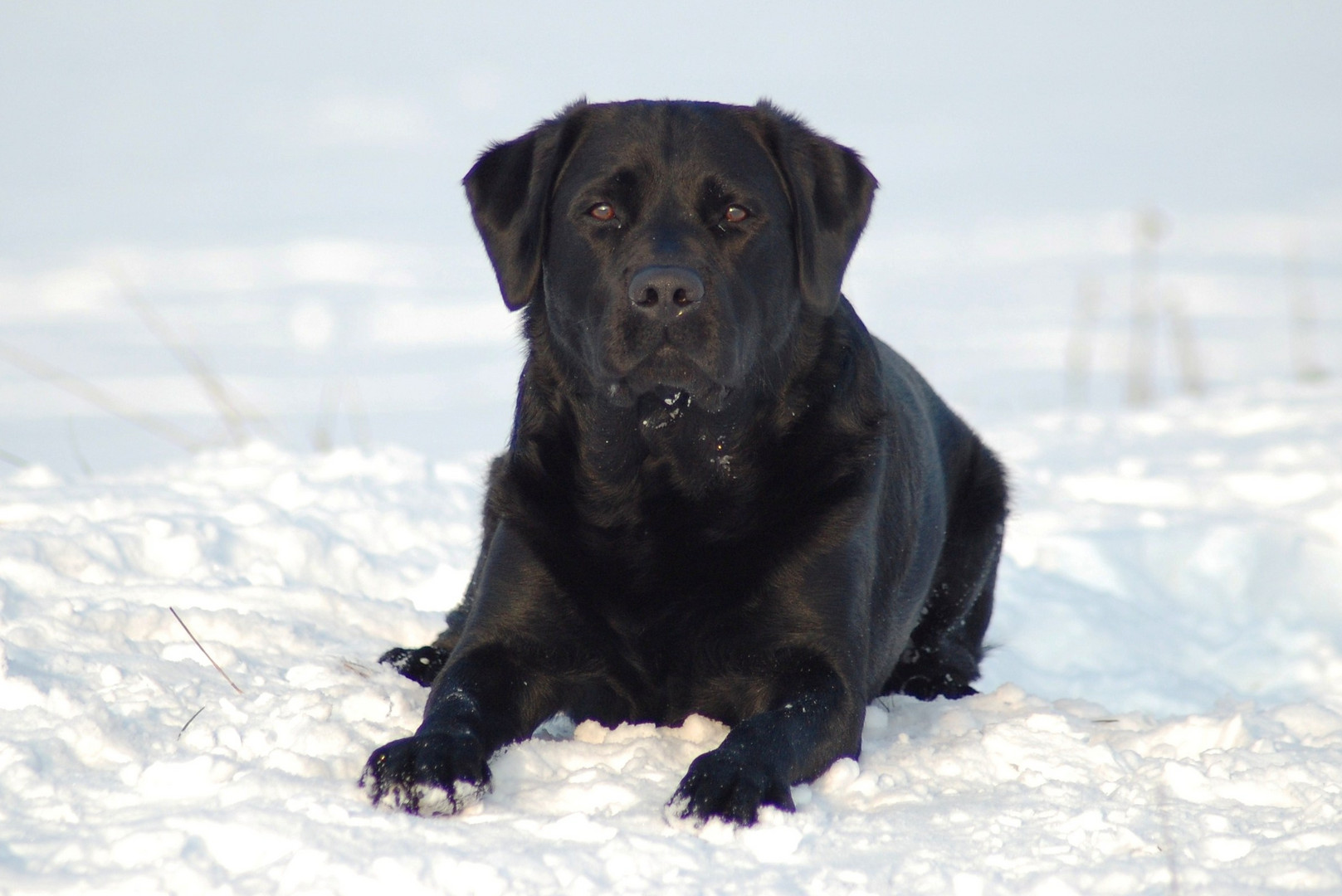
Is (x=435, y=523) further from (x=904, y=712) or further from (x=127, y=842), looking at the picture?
(x=127, y=842)

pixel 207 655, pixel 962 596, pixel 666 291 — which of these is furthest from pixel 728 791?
pixel 962 596

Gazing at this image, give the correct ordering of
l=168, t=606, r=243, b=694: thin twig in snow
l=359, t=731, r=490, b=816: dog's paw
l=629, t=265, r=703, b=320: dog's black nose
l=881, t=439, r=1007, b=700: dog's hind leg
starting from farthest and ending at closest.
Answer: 1. l=881, t=439, r=1007, b=700: dog's hind leg
2. l=168, t=606, r=243, b=694: thin twig in snow
3. l=629, t=265, r=703, b=320: dog's black nose
4. l=359, t=731, r=490, b=816: dog's paw

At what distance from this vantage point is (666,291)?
3.26 meters

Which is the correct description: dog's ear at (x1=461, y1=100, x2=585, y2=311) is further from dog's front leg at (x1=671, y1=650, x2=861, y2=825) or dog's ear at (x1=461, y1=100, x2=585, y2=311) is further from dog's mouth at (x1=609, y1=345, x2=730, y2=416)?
dog's front leg at (x1=671, y1=650, x2=861, y2=825)

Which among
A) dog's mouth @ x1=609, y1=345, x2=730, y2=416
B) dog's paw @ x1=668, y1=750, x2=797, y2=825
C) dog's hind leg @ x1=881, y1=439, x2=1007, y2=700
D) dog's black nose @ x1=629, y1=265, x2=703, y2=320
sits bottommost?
dog's hind leg @ x1=881, y1=439, x2=1007, y2=700

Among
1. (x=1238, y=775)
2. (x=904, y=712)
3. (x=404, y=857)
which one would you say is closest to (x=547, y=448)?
(x=904, y=712)

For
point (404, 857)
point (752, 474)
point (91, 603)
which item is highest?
point (752, 474)

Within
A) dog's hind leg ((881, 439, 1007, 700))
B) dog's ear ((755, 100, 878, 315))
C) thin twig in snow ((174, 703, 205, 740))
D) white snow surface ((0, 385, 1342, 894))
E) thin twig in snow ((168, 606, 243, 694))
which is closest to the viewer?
white snow surface ((0, 385, 1342, 894))

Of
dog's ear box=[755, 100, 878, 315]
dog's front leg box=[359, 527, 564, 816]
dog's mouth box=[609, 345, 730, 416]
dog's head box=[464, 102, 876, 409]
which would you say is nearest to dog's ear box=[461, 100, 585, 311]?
dog's head box=[464, 102, 876, 409]

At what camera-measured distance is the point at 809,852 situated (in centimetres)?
257

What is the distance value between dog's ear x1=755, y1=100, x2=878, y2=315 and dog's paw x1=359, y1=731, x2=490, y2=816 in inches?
58.5

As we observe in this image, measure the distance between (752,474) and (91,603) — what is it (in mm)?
1910

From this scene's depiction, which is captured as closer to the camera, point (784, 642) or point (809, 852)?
point (809, 852)

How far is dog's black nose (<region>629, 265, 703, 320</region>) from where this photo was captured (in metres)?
3.26
